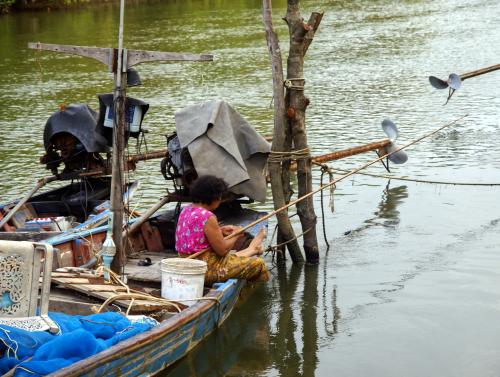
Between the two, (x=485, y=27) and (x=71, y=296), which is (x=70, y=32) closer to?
(x=485, y=27)

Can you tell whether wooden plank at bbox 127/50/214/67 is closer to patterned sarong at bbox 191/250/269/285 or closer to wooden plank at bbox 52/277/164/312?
patterned sarong at bbox 191/250/269/285

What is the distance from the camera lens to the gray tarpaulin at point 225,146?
8812 mm

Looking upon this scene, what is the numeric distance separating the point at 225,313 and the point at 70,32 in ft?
83.3

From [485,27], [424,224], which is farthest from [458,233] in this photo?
[485,27]

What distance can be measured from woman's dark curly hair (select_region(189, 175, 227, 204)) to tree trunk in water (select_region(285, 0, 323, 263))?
177 centimetres

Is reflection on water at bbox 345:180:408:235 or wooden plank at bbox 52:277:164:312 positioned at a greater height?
wooden plank at bbox 52:277:164:312

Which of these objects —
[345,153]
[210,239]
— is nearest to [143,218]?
[210,239]

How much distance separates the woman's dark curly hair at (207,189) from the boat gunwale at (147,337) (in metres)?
0.71

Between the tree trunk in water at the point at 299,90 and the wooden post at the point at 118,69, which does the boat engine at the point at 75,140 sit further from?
the wooden post at the point at 118,69

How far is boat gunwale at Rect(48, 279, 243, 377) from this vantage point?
572 cm

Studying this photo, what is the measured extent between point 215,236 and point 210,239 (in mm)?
50

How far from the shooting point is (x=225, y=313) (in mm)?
7852

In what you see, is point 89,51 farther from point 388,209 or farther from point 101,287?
point 388,209

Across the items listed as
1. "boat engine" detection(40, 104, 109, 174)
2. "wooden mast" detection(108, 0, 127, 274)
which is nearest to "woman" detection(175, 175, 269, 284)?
"wooden mast" detection(108, 0, 127, 274)
